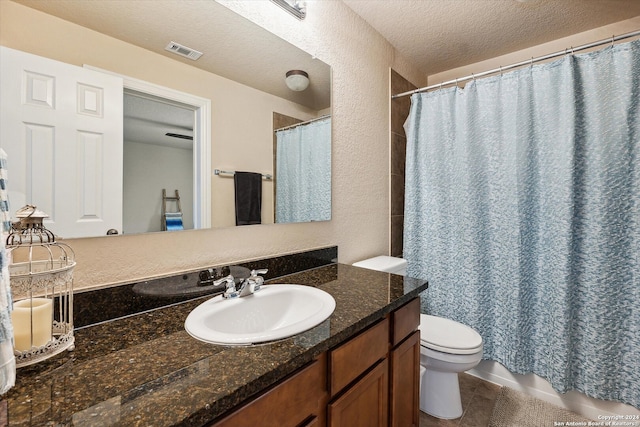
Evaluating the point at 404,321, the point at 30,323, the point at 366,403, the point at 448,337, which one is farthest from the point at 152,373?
the point at 448,337

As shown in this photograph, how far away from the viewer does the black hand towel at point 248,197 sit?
1233 mm

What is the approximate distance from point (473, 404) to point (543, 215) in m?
1.19

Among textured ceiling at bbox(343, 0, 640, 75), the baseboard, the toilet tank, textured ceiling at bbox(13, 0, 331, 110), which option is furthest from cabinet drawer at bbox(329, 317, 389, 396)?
textured ceiling at bbox(343, 0, 640, 75)

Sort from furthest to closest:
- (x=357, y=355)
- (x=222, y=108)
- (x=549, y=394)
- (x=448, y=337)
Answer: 1. (x=549, y=394)
2. (x=448, y=337)
3. (x=222, y=108)
4. (x=357, y=355)

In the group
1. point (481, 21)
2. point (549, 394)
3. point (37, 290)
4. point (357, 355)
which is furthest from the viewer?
point (481, 21)

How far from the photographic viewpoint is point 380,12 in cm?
183

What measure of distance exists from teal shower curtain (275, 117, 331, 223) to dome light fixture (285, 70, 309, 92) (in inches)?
7.2

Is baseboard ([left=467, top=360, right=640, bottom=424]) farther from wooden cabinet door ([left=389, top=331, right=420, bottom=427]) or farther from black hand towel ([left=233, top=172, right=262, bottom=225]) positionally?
black hand towel ([left=233, top=172, right=262, bottom=225])

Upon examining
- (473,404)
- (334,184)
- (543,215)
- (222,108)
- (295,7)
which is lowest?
(473,404)

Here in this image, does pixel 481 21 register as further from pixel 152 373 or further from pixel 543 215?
pixel 152 373

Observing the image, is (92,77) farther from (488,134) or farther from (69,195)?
(488,134)

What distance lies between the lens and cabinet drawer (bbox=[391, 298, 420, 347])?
44.2 inches

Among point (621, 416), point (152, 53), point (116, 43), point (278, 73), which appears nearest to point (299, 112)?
point (278, 73)

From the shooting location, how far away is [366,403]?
3.27 ft
